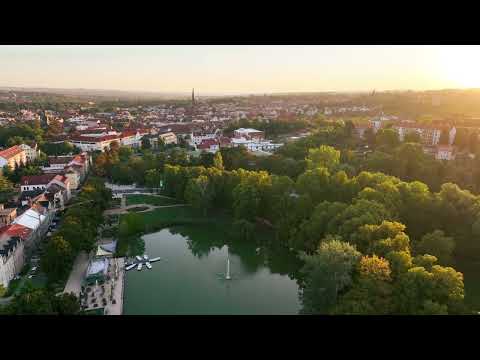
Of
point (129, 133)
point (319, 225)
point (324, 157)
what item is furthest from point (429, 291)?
point (129, 133)

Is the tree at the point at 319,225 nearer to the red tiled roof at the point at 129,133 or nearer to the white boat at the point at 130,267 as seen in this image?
the white boat at the point at 130,267

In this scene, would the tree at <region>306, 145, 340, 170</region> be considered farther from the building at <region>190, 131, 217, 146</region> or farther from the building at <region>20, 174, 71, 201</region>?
the building at <region>190, 131, 217, 146</region>

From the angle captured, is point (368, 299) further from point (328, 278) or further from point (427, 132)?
point (427, 132)

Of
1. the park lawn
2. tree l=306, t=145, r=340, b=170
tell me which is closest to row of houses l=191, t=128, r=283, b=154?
tree l=306, t=145, r=340, b=170

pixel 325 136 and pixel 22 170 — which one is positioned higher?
pixel 325 136
